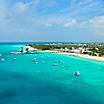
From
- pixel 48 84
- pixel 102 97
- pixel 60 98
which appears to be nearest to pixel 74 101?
pixel 60 98

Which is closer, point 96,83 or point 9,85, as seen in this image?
point 9,85

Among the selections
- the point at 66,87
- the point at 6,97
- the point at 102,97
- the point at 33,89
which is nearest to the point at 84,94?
the point at 102,97

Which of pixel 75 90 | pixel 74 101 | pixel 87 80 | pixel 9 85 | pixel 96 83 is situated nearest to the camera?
pixel 74 101

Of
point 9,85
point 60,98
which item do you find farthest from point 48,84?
point 60,98

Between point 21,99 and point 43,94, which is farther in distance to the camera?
point 43,94

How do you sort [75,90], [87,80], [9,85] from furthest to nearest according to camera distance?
[87,80], [9,85], [75,90]

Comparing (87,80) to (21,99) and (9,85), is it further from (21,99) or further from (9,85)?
(21,99)

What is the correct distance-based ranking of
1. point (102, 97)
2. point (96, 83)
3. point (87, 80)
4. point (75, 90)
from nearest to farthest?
point (102, 97), point (75, 90), point (96, 83), point (87, 80)

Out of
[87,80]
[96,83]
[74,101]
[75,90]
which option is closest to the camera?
[74,101]

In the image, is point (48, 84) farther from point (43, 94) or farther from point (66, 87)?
point (43, 94)
